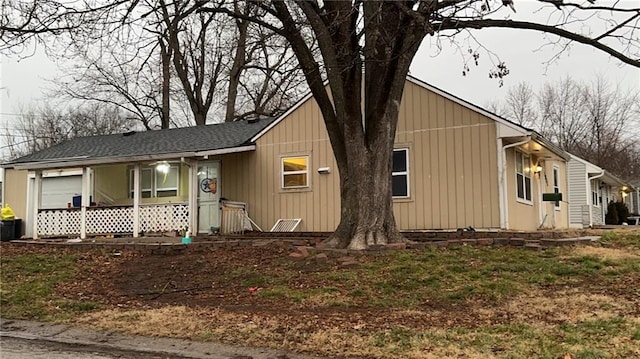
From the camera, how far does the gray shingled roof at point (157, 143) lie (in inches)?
650

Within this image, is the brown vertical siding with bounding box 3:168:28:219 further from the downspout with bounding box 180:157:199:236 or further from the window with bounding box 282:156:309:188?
the window with bounding box 282:156:309:188

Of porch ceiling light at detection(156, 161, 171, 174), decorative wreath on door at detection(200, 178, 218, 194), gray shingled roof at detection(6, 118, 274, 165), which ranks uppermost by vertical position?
gray shingled roof at detection(6, 118, 274, 165)

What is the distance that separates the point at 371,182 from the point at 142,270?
4499mm

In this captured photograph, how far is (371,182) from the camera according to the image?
10414 mm

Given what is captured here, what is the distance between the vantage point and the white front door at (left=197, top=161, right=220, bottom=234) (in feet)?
53.6

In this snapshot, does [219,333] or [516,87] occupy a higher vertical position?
[516,87]

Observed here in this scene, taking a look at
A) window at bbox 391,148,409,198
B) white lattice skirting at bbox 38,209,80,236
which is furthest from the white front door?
window at bbox 391,148,409,198

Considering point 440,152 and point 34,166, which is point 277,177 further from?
point 34,166

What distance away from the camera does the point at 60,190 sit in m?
19.2

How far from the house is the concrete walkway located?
8.25m

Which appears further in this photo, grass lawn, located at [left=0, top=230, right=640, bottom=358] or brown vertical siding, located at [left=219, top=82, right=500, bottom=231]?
brown vertical siding, located at [left=219, top=82, right=500, bottom=231]

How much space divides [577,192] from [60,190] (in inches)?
755

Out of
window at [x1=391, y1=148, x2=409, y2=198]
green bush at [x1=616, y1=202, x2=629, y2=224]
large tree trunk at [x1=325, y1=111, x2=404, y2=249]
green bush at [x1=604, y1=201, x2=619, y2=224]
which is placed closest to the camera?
large tree trunk at [x1=325, y1=111, x2=404, y2=249]

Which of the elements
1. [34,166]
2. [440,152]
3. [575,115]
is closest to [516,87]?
[575,115]
